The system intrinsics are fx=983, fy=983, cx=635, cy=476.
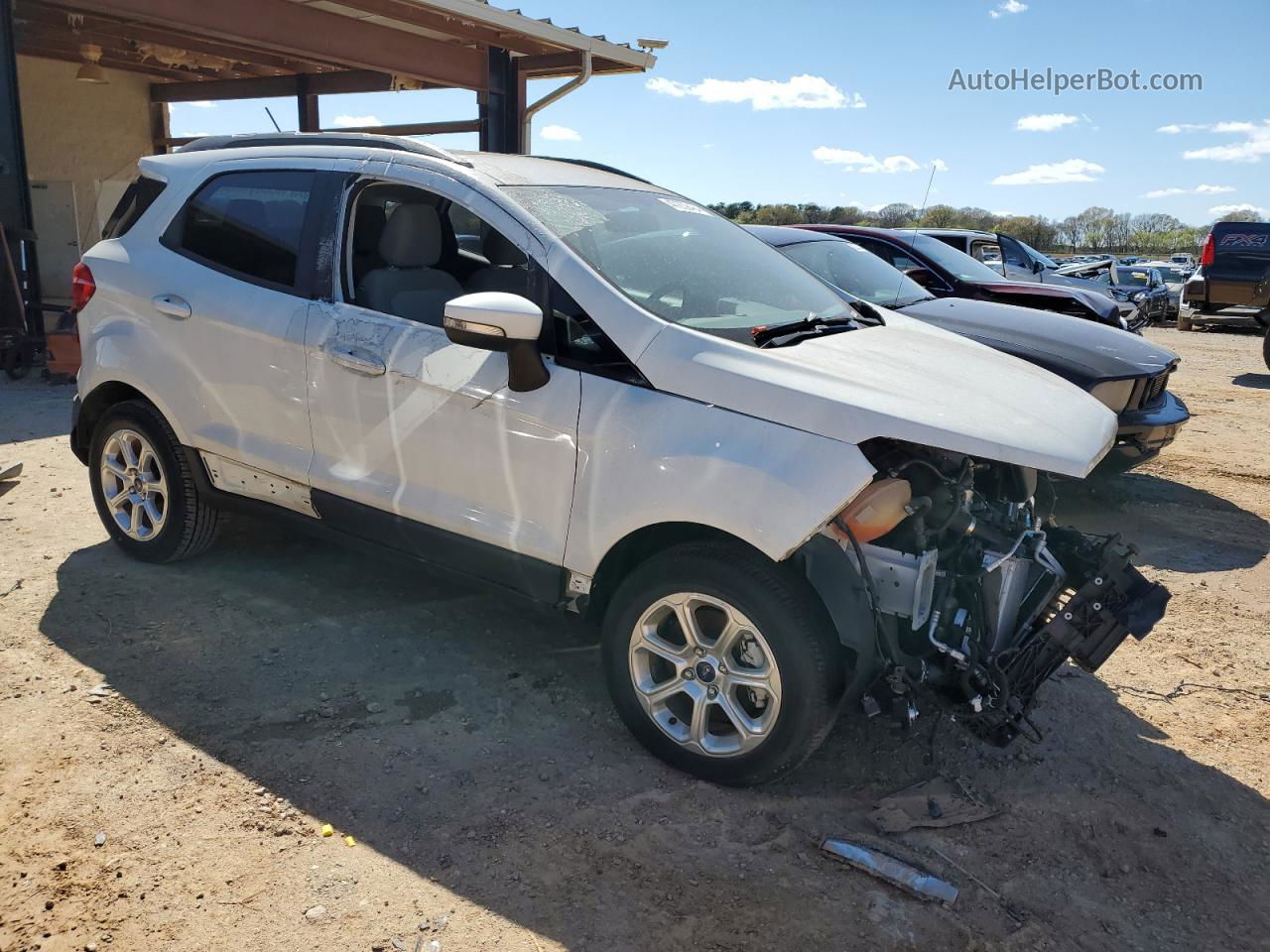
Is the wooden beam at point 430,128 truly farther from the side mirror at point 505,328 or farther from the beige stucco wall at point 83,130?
the side mirror at point 505,328

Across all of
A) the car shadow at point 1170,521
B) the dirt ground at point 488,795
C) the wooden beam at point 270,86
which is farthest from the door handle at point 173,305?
the wooden beam at point 270,86

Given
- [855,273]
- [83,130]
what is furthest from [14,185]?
[855,273]

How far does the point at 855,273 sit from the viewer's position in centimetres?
696

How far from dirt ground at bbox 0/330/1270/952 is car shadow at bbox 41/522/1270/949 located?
0.4 inches

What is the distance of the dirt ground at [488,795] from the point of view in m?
2.62

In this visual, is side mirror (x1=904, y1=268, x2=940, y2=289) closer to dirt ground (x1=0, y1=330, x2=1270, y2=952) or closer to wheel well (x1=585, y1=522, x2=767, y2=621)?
dirt ground (x1=0, y1=330, x2=1270, y2=952)

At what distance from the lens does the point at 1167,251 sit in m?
50.5

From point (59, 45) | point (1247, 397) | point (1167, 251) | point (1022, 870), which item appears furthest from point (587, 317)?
point (1167, 251)

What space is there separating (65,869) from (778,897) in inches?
77.7

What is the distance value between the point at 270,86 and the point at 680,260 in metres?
12.8

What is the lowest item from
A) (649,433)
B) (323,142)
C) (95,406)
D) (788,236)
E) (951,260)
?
(95,406)

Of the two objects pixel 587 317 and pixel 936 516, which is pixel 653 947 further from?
pixel 587 317

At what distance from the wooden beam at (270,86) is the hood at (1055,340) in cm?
887

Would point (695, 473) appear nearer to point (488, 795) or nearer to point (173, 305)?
point (488, 795)
